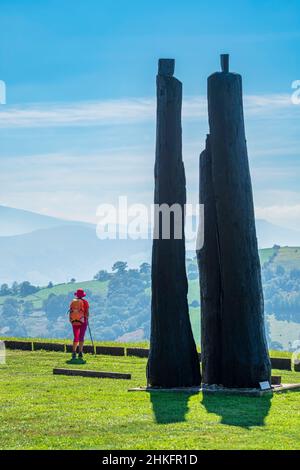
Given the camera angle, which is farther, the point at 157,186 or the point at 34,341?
the point at 34,341

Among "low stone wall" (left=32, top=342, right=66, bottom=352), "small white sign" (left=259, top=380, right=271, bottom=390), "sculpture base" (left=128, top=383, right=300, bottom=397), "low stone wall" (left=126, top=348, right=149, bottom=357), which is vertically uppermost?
"low stone wall" (left=32, top=342, right=66, bottom=352)

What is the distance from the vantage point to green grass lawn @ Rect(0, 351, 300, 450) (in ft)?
51.0

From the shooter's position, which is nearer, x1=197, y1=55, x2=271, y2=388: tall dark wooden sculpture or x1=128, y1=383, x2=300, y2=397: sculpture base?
x1=128, y1=383, x2=300, y2=397: sculpture base

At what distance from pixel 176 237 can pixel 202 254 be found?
68 cm

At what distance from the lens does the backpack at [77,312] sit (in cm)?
2961

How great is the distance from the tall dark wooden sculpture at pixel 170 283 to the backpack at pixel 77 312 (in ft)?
24.4

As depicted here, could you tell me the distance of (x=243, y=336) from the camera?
21.7 metres

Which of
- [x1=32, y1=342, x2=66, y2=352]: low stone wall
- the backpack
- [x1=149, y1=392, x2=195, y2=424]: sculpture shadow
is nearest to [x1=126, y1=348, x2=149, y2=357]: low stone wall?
the backpack

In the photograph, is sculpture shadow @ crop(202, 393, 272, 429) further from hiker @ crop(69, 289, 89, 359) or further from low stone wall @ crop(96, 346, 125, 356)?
low stone wall @ crop(96, 346, 125, 356)

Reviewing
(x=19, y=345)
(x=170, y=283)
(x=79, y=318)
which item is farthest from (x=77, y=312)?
(x=170, y=283)

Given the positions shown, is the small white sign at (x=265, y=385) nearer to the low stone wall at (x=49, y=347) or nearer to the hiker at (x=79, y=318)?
the hiker at (x=79, y=318)

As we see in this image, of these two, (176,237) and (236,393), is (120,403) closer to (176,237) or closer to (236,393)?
(236,393)

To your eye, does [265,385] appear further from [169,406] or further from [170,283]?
[169,406]
